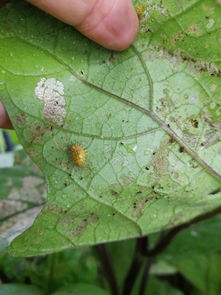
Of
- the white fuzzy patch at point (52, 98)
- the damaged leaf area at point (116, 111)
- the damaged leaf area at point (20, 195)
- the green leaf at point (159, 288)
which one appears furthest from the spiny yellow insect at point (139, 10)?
the green leaf at point (159, 288)

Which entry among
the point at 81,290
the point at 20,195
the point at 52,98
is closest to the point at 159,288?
the point at 81,290

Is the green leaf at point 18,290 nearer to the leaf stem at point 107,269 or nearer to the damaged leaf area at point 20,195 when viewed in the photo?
the damaged leaf area at point 20,195

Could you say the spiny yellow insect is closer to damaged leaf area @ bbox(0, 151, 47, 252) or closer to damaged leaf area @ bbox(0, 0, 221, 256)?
damaged leaf area @ bbox(0, 0, 221, 256)

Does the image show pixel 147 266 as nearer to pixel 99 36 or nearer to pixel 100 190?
pixel 100 190

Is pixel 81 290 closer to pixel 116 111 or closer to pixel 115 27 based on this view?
pixel 116 111

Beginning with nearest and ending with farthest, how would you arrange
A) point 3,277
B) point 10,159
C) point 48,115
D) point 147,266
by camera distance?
1. point 48,115
2. point 3,277
3. point 147,266
4. point 10,159

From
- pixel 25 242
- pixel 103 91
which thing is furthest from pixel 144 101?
pixel 25 242
